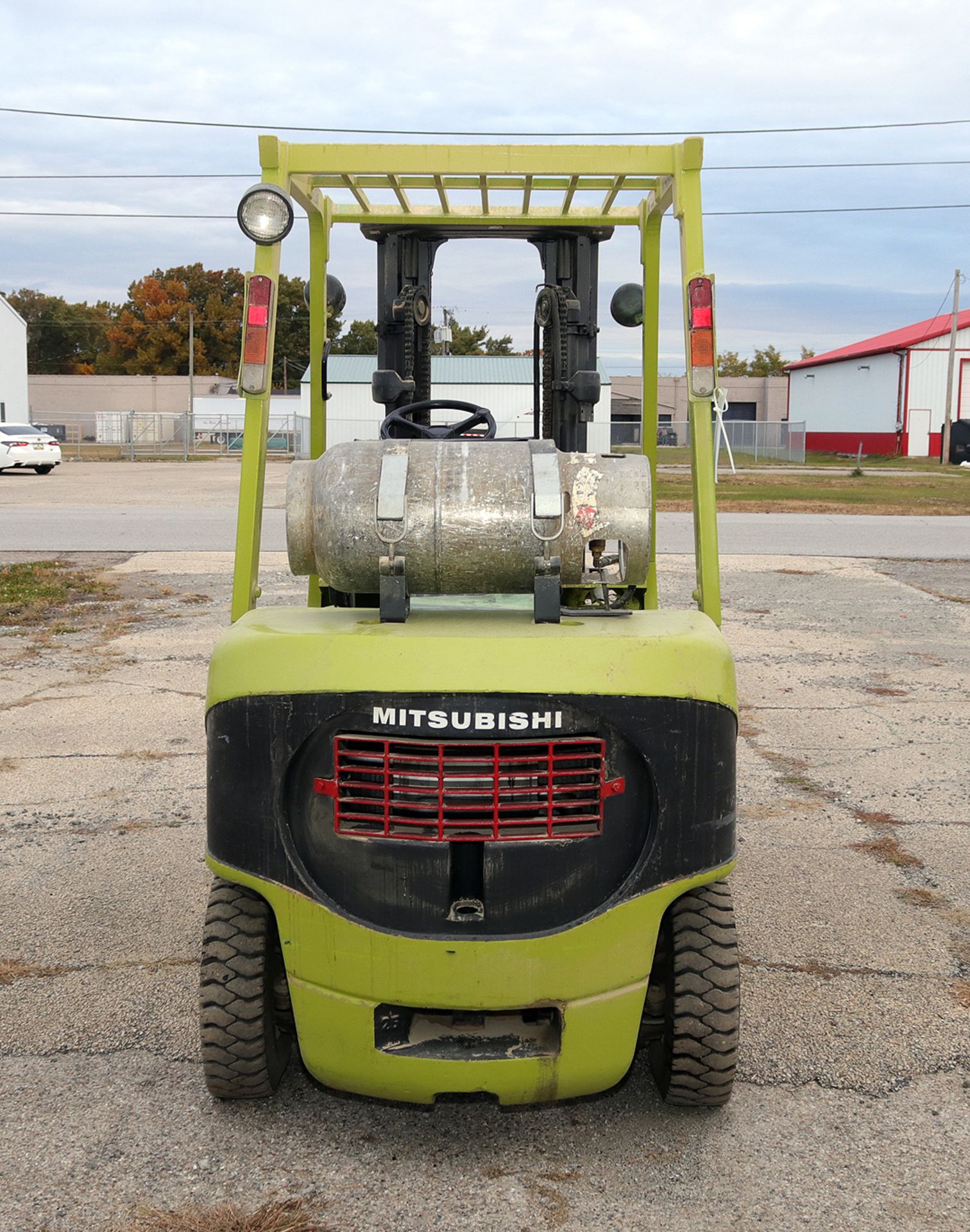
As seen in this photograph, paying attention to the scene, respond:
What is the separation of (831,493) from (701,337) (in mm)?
25314

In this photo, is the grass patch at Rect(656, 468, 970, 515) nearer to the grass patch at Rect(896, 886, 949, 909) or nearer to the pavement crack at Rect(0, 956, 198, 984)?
the grass patch at Rect(896, 886, 949, 909)

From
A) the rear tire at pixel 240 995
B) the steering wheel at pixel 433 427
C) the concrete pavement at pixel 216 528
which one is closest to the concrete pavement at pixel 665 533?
the concrete pavement at pixel 216 528

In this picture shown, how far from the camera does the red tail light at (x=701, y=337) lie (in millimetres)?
3705

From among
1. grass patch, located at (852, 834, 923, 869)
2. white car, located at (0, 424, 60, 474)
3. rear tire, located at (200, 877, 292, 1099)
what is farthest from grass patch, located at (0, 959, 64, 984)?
white car, located at (0, 424, 60, 474)

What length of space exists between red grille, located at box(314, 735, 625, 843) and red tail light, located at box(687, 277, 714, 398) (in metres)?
1.37

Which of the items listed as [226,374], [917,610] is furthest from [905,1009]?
[226,374]

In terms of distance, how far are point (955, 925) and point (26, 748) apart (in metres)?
4.68

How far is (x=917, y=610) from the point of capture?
438 inches

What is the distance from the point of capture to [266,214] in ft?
11.6

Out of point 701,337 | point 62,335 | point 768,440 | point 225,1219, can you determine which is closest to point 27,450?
point 768,440

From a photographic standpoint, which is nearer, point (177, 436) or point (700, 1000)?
point (700, 1000)

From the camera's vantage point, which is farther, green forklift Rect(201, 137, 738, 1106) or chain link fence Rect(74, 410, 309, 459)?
chain link fence Rect(74, 410, 309, 459)

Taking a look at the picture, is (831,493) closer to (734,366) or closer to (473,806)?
(473,806)

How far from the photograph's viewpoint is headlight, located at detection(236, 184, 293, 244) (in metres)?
3.53
